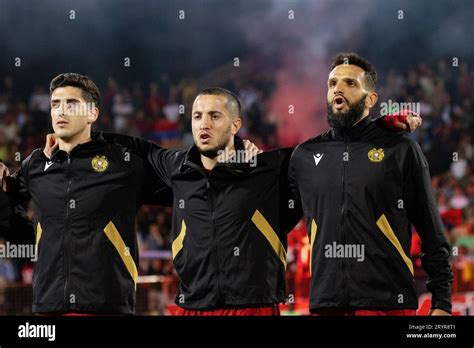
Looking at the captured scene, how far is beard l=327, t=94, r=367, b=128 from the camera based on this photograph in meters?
4.50

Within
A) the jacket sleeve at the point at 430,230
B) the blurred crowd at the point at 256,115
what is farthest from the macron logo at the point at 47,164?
the blurred crowd at the point at 256,115

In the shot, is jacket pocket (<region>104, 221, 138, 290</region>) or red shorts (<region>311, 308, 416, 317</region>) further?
jacket pocket (<region>104, 221, 138, 290</region>)

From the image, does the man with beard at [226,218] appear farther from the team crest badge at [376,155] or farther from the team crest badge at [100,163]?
the team crest badge at [376,155]

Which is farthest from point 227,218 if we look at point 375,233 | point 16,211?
point 16,211

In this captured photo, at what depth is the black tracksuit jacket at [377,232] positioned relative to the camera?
4.31 meters

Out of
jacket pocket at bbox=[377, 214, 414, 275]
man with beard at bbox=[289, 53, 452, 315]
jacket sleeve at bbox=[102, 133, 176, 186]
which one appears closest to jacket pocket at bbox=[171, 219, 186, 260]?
jacket sleeve at bbox=[102, 133, 176, 186]

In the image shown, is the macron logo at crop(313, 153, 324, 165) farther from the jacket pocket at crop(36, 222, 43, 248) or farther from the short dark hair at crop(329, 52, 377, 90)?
the jacket pocket at crop(36, 222, 43, 248)

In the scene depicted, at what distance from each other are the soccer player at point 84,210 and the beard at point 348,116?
110cm

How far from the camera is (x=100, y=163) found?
4781mm

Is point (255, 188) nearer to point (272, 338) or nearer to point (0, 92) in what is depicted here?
point (272, 338)

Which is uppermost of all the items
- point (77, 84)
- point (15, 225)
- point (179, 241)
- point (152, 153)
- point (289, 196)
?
point (77, 84)

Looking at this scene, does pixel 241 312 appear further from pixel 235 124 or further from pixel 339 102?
pixel 339 102

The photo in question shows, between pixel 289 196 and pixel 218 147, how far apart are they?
1.61 feet

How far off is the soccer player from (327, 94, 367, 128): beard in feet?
3.59
